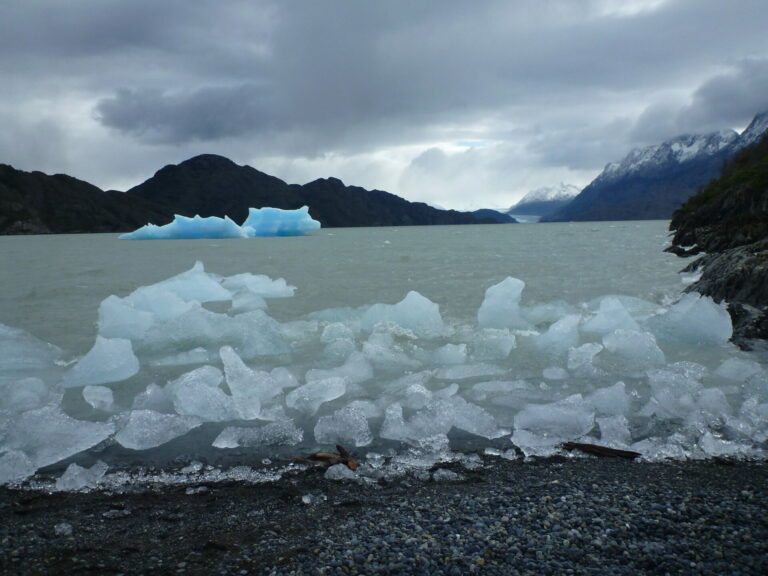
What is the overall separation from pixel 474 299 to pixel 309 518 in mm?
9205

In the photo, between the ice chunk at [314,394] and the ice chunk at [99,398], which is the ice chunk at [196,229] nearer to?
the ice chunk at [99,398]

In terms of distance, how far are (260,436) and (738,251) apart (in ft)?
Answer: 32.1

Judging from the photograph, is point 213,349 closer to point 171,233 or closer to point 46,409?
point 46,409

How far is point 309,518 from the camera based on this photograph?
3.01m

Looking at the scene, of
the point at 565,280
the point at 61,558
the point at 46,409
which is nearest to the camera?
the point at 61,558

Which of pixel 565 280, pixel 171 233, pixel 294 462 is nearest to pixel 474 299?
pixel 565 280

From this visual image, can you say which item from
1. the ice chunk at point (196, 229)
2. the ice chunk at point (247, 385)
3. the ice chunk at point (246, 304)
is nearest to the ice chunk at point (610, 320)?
the ice chunk at point (247, 385)

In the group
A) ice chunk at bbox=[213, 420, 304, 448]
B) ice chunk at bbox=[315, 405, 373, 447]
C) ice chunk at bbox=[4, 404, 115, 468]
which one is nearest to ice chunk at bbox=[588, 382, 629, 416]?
ice chunk at bbox=[315, 405, 373, 447]

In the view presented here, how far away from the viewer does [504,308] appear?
8.06 meters

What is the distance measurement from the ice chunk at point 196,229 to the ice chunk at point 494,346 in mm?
45699

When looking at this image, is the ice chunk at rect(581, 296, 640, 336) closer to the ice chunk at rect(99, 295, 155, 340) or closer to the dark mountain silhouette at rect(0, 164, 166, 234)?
the ice chunk at rect(99, 295, 155, 340)

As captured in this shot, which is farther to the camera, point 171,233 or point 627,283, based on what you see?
point 171,233

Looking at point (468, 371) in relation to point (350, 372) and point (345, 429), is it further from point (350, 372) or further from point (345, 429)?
point (345, 429)

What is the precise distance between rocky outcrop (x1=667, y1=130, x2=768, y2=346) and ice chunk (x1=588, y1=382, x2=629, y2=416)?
3.24 meters
